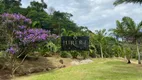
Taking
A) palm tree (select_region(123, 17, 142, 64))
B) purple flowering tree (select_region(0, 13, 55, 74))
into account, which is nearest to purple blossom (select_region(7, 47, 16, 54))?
purple flowering tree (select_region(0, 13, 55, 74))

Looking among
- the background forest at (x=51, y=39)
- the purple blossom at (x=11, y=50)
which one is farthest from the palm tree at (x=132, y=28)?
the purple blossom at (x=11, y=50)

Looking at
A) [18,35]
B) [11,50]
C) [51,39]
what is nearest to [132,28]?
[51,39]

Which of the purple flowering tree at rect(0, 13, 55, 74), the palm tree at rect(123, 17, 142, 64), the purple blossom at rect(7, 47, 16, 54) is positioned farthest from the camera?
the palm tree at rect(123, 17, 142, 64)

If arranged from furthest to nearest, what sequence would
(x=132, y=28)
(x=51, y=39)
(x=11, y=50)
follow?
(x=132, y=28)
(x=51, y=39)
(x=11, y=50)

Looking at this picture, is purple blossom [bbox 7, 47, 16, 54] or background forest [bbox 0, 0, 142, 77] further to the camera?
background forest [bbox 0, 0, 142, 77]

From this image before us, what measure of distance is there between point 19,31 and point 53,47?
17.8ft

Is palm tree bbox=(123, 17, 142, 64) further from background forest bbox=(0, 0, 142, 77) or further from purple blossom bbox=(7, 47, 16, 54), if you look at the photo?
purple blossom bbox=(7, 47, 16, 54)

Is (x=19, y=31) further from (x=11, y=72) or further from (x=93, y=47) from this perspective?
(x=93, y=47)

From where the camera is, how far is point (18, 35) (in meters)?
12.8

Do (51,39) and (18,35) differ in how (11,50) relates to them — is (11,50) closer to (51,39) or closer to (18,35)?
(18,35)

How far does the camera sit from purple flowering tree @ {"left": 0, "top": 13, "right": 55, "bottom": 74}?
12680 millimetres

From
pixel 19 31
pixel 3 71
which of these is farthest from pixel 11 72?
pixel 19 31

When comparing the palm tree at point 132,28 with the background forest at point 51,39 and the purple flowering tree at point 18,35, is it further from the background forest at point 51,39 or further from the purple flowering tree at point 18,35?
the purple flowering tree at point 18,35

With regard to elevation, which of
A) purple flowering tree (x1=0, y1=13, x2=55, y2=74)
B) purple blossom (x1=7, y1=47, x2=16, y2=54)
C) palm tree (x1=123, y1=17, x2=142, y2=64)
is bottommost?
purple blossom (x1=7, y1=47, x2=16, y2=54)
